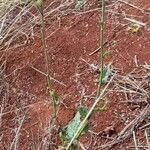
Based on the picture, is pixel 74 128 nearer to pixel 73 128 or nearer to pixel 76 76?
pixel 73 128

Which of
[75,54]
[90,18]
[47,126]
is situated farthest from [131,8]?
[47,126]

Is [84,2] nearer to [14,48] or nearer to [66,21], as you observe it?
[66,21]

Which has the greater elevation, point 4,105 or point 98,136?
point 4,105

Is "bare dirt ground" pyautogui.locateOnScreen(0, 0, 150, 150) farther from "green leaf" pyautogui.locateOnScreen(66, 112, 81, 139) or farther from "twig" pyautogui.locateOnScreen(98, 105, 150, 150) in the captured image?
"green leaf" pyautogui.locateOnScreen(66, 112, 81, 139)

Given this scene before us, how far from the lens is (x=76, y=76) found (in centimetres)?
237

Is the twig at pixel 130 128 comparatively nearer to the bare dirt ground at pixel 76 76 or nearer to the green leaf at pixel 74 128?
the bare dirt ground at pixel 76 76

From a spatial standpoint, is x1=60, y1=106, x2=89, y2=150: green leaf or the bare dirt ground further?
the bare dirt ground

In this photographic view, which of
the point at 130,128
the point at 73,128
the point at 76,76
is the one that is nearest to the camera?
the point at 73,128

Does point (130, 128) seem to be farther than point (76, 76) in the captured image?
No

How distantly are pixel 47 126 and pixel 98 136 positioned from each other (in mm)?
251

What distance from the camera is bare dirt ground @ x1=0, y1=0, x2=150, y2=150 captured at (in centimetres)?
212

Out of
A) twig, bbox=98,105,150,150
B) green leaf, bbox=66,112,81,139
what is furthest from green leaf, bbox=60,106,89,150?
twig, bbox=98,105,150,150

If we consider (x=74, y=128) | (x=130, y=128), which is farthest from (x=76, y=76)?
(x=74, y=128)

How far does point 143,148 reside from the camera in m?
2.00
